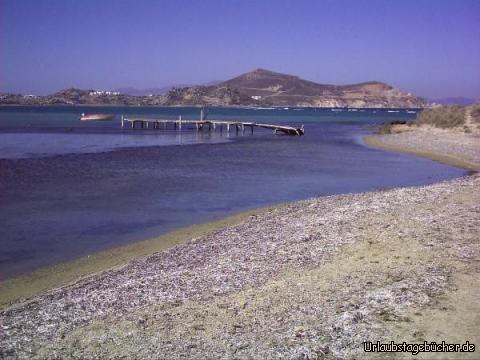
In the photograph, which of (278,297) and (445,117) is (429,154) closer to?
(445,117)

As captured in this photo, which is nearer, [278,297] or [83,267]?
[278,297]

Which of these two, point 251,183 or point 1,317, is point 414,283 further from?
point 251,183

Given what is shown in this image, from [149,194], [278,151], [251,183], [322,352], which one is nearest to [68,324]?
[322,352]

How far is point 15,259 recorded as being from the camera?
12.4 m

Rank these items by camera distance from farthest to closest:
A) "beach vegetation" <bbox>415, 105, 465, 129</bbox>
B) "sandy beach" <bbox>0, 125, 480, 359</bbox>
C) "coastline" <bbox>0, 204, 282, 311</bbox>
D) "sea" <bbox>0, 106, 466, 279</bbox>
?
1. "beach vegetation" <bbox>415, 105, 465, 129</bbox>
2. "sea" <bbox>0, 106, 466, 279</bbox>
3. "coastline" <bbox>0, 204, 282, 311</bbox>
4. "sandy beach" <bbox>0, 125, 480, 359</bbox>

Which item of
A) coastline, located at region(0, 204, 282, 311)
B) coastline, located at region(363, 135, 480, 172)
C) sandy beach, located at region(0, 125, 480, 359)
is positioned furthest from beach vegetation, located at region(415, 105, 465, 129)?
coastline, located at region(0, 204, 282, 311)

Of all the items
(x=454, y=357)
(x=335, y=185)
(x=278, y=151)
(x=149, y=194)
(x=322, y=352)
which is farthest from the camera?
(x=278, y=151)

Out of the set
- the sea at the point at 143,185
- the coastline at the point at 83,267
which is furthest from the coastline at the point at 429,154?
the coastline at the point at 83,267

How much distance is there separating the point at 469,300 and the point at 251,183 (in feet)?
59.8

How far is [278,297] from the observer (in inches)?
325

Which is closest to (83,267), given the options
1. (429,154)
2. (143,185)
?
(143,185)

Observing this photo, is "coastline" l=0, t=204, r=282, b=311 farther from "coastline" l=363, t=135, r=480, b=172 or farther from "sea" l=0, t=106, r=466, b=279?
"coastline" l=363, t=135, r=480, b=172

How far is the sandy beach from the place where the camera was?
6.65 metres

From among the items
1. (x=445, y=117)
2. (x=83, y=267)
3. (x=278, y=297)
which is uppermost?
(x=445, y=117)
